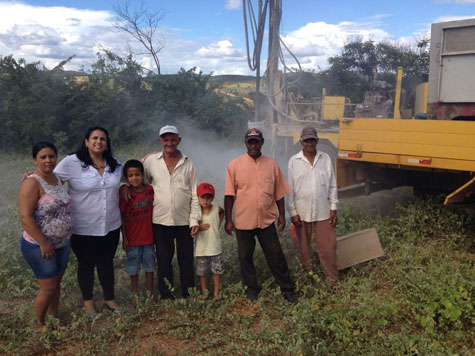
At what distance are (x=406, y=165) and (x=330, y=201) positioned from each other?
4.89ft

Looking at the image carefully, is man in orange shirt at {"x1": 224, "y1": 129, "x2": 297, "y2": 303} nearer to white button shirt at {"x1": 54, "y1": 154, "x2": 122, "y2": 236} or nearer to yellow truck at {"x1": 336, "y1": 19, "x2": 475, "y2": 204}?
white button shirt at {"x1": 54, "y1": 154, "x2": 122, "y2": 236}

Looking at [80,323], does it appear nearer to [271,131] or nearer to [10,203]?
[10,203]

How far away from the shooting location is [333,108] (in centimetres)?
880

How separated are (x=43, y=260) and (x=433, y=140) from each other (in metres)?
3.94

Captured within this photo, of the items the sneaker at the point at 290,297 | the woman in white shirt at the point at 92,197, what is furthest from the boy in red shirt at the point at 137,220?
the sneaker at the point at 290,297

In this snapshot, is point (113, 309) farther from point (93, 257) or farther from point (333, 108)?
point (333, 108)

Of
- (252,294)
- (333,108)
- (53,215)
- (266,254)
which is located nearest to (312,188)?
(266,254)

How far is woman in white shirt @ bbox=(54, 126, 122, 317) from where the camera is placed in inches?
132

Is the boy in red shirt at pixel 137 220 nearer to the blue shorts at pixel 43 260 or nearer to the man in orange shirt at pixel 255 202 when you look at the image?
the blue shorts at pixel 43 260

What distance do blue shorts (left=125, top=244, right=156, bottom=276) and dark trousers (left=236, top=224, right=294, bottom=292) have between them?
0.76m

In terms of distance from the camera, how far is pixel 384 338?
123 inches

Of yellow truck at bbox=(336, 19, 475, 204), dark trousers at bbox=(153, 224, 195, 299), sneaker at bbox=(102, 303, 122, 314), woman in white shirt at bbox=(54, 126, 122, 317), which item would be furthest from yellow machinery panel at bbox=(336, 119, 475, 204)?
sneaker at bbox=(102, 303, 122, 314)

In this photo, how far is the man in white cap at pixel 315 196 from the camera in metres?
3.93

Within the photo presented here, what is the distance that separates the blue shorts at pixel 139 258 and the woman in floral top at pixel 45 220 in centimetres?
60
